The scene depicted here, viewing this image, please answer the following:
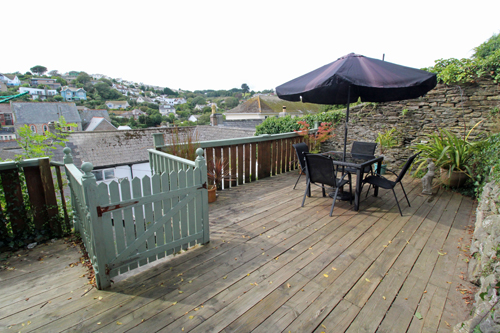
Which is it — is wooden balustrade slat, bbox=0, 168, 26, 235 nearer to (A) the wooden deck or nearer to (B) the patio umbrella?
(A) the wooden deck

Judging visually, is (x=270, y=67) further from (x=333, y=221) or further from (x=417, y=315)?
(x=417, y=315)

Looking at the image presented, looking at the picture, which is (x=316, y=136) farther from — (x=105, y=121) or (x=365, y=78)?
(x=105, y=121)

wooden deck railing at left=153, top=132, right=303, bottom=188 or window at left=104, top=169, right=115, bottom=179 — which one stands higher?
wooden deck railing at left=153, top=132, right=303, bottom=188

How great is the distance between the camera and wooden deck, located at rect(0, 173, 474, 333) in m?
1.56

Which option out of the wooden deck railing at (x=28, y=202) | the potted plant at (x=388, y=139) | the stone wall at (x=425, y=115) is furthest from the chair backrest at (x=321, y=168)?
the stone wall at (x=425, y=115)

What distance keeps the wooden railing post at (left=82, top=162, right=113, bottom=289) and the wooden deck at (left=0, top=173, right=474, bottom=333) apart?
0.12 m

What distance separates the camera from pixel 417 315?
1604mm

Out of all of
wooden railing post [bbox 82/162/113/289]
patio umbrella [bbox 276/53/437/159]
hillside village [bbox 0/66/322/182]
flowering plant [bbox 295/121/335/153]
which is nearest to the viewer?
wooden railing post [bbox 82/162/113/289]

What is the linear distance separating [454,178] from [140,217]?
4.88 meters

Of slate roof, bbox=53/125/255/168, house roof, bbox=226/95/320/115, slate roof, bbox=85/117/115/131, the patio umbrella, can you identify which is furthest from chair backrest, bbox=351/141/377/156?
slate roof, bbox=85/117/115/131

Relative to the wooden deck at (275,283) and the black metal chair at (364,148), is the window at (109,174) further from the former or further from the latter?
the black metal chair at (364,148)

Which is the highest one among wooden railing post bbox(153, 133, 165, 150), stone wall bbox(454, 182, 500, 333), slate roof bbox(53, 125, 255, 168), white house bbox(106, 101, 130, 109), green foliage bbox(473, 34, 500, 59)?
white house bbox(106, 101, 130, 109)

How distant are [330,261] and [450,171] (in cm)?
332

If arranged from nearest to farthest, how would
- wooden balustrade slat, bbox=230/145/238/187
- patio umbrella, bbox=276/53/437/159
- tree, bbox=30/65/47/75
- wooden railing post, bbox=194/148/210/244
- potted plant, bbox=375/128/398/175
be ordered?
wooden railing post, bbox=194/148/210/244 < patio umbrella, bbox=276/53/437/159 < wooden balustrade slat, bbox=230/145/238/187 < potted plant, bbox=375/128/398/175 < tree, bbox=30/65/47/75
